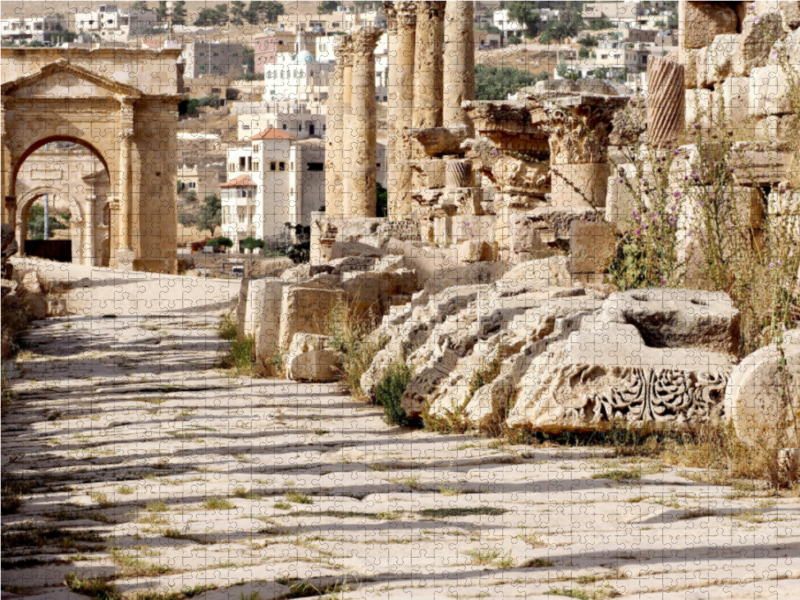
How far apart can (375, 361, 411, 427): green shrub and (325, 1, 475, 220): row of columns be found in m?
12.2

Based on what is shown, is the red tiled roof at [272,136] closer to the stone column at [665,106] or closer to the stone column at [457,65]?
the stone column at [457,65]

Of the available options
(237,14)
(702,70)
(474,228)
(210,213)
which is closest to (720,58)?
(702,70)

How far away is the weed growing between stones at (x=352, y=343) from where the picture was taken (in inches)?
396

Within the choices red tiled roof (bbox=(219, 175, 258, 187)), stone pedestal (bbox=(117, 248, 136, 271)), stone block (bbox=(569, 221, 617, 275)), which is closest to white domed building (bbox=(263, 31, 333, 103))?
red tiled roof (bbox=(219, 175, 258, 187))

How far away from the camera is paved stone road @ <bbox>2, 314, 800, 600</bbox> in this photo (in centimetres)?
439

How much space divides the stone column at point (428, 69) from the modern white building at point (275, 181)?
11858mm

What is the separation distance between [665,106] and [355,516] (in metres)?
6.71

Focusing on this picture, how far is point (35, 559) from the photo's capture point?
4738 millimetres

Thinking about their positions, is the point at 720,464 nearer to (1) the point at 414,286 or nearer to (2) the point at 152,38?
(1) the point at 414,286

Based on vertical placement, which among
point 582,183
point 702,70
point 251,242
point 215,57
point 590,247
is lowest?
point 251,242

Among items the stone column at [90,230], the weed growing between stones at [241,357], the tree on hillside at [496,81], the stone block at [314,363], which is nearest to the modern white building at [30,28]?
the weed growing between stones at [241,357]

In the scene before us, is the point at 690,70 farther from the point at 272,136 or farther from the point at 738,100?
the point at 272,136

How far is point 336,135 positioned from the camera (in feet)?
87.0

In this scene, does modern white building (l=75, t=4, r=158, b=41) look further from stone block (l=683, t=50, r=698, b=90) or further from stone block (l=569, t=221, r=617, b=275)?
stone block (l=683, t=50, r=698, b=90)
